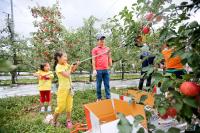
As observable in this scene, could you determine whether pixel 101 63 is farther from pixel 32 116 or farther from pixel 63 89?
pixel 32 116

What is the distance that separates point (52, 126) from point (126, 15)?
3.38 meters

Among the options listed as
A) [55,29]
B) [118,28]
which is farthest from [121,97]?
[55,29]

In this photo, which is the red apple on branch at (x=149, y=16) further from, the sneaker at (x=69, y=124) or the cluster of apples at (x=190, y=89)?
the sneaker at (x=69, y=124)

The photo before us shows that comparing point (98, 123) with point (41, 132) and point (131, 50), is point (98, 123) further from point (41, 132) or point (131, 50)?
point (41, 132)

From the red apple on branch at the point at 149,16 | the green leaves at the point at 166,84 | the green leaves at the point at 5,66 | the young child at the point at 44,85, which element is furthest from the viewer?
the young child at the point at 44,85

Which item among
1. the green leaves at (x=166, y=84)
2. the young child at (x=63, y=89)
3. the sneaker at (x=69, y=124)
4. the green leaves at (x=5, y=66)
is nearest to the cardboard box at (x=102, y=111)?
the green leaves at (x=166, y=84)

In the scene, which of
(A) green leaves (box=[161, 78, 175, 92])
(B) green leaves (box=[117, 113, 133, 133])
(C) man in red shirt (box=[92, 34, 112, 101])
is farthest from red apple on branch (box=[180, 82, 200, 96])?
(C) man in red shirt (box=[92, 34, 112, 101])

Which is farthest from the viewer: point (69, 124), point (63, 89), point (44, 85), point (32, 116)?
point (44, 85)

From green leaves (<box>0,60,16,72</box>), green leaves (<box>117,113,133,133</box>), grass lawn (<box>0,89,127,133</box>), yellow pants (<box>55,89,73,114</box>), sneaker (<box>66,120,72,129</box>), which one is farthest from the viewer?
yellow pants (<box>55,89,73,114</box>)

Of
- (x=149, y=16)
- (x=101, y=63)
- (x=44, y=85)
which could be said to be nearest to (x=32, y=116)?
(x=44, y=85)

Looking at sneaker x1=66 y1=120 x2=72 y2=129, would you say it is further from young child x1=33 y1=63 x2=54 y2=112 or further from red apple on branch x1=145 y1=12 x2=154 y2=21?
red apple on branch x1=145 y1=12 x2=154 y2=21

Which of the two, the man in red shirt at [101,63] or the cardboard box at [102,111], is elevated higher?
the man in red shirt at [101,63]

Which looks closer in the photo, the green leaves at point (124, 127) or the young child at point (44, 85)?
the green leaves at point (124, 127)

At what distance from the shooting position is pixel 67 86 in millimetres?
5188
